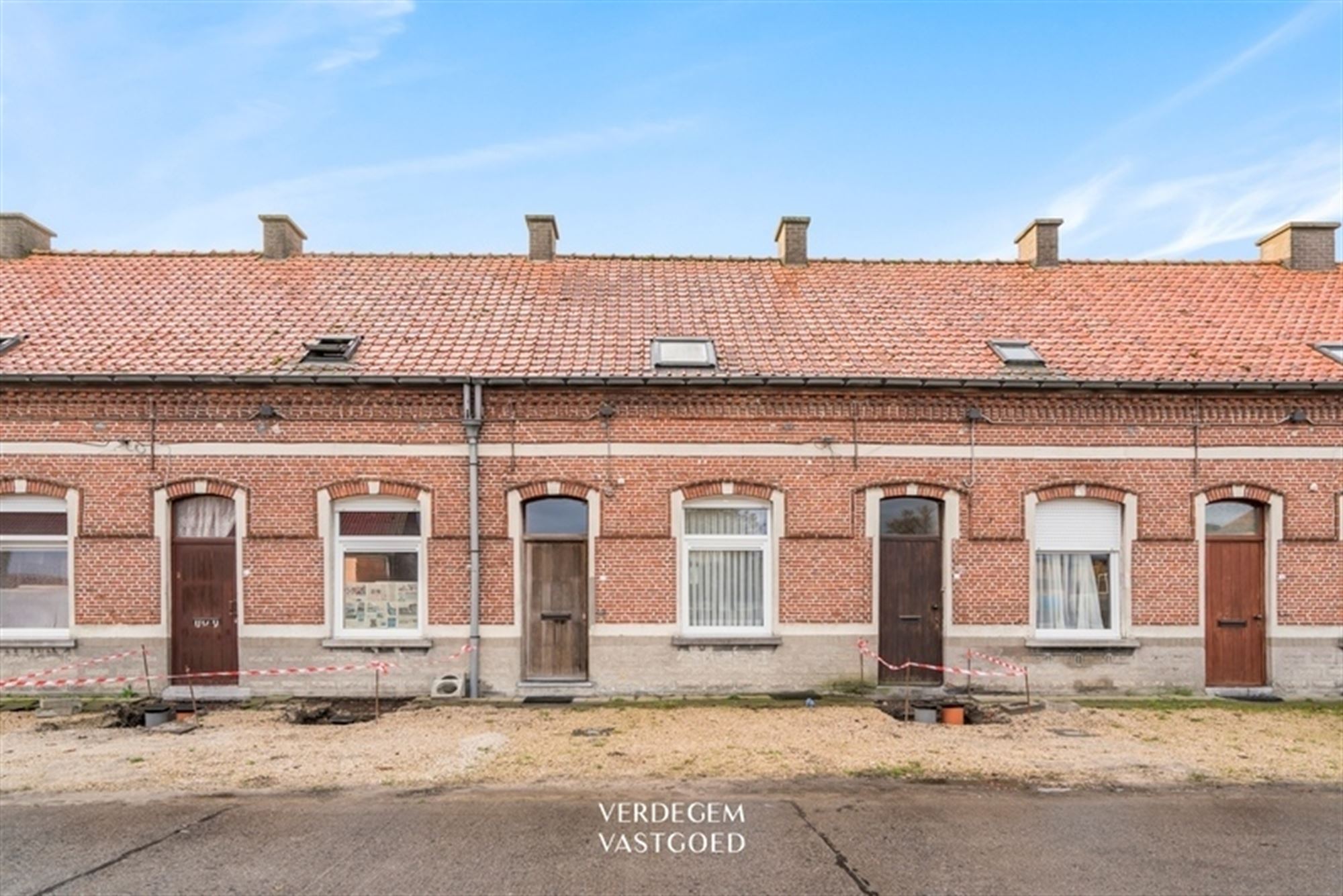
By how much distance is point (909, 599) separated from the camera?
11.0 metres

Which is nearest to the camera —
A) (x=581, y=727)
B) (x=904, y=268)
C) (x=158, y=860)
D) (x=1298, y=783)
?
(x=158, y=860)

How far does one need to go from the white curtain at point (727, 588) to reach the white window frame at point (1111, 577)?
3.85 metres

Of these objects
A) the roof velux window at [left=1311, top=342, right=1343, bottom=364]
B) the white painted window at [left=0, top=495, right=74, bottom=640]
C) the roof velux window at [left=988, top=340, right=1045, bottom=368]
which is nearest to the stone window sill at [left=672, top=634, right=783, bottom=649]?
the roof velux window at [left=988, top=340, right=1045, bottom=368]

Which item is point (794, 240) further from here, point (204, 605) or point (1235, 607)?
point (204, 605)

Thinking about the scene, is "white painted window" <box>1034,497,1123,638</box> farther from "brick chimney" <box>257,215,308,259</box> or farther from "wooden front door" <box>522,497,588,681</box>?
"brick chimney" <box>257,215,308,259</box>

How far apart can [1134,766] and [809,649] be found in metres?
4.06

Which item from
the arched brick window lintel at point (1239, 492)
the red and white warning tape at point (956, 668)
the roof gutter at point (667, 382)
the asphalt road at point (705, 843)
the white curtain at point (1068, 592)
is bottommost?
the asphalt road at point (705, 843)

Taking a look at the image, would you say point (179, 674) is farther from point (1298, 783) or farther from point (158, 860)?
point (1298, 783)

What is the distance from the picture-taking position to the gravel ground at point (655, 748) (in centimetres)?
769

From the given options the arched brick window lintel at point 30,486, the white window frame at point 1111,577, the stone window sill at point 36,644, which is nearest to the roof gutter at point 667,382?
the arched brick window lintel at point 30,486

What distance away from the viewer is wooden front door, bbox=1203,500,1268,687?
1106 cm

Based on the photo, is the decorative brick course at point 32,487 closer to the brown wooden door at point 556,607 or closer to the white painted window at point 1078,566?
the brown wooden door at point 556,607

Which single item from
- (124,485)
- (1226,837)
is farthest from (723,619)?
(124,485)

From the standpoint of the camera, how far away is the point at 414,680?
35.2 feet
